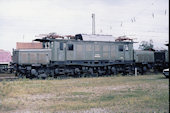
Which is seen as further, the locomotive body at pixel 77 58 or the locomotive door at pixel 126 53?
the locomotive door at pixel 126 53

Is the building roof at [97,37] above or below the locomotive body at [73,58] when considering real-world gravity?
above

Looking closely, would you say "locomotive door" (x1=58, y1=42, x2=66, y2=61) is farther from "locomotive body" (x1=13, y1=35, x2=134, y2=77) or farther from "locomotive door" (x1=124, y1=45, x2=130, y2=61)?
"locomotive door" (x1=124, y1=45, x2=130, y2=61)

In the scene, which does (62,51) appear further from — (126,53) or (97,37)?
(126,53)

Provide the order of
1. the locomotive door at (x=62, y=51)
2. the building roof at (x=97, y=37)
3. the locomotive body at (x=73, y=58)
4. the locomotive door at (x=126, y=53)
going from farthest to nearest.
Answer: the locomotive door at (x=126, y=53), the building roof at (x=97, y=37), the locomotive door at (x=62, y=51), the locomotive body at (x=73, y=58)

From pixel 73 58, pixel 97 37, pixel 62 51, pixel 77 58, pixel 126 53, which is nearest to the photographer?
pixel 62 51

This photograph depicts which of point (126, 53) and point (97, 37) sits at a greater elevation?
point (97, 37)

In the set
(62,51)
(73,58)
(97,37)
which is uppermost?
(97,37)

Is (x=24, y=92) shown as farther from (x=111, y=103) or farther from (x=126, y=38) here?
(x=126, y=38)

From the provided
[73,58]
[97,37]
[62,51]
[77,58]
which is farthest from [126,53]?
[62,51]

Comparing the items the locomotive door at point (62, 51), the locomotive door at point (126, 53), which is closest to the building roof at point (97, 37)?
the locomotive door at point (126, 53)

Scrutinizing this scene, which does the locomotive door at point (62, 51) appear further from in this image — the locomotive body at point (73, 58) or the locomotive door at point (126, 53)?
the locomotive door at point (126, 53)

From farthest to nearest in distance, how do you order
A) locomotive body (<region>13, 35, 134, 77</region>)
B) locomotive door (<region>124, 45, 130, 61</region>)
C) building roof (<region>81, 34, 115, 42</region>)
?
locomotive door (<region>124, 45, 130, 61</region>) < building roof (<region>81, 34, 115, 42</region>) < locomotive body (<region>13, 35, 134, 77</region>)

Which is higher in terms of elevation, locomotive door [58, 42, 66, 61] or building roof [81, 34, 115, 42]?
building roof [81, 34, 115, 42]

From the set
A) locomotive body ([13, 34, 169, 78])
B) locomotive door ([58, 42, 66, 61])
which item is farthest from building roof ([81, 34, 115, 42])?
locomotive door ([58, 42, 66, 61])
